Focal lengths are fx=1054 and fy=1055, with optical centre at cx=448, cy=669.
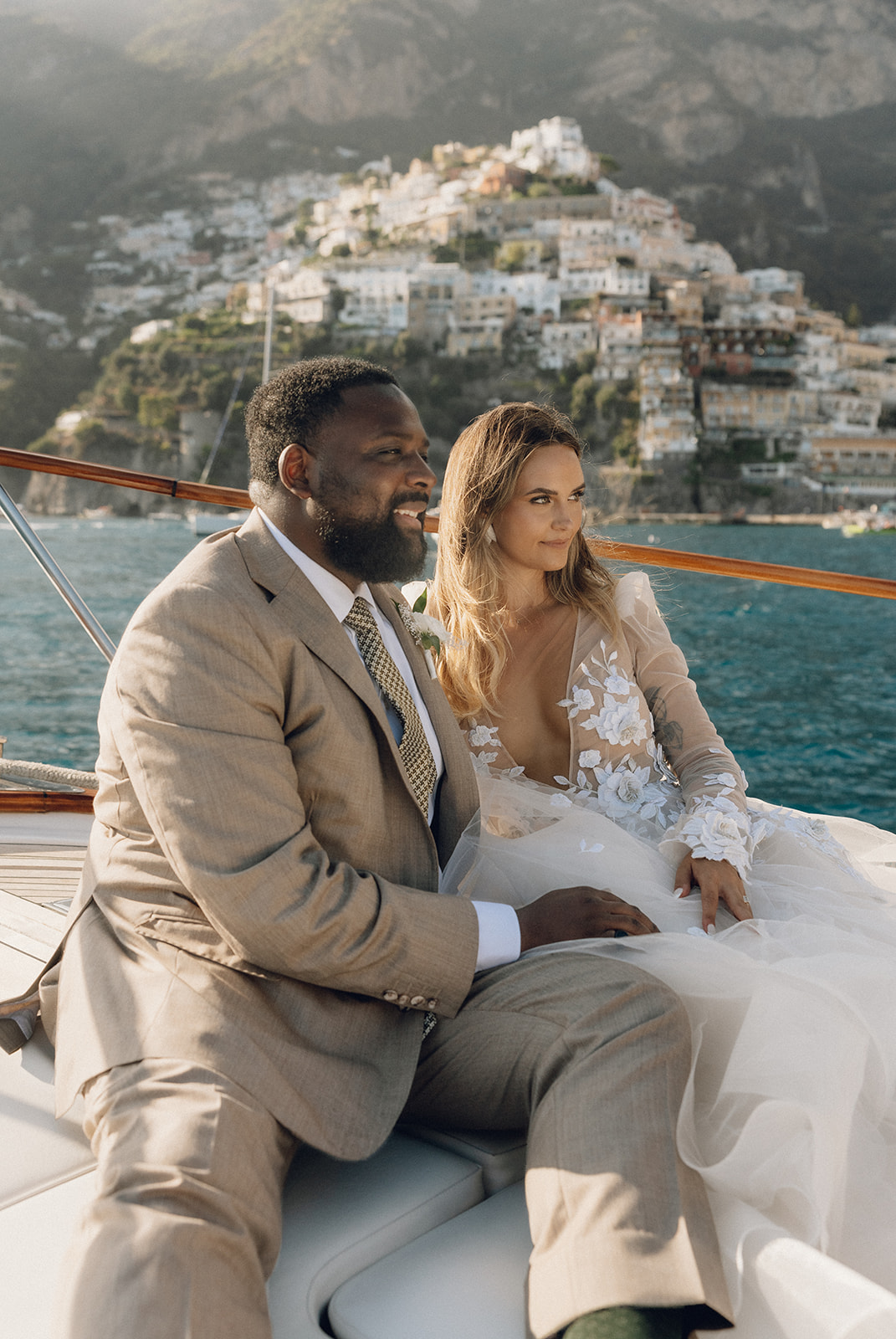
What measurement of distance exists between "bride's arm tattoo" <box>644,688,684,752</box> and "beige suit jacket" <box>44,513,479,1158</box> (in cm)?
76

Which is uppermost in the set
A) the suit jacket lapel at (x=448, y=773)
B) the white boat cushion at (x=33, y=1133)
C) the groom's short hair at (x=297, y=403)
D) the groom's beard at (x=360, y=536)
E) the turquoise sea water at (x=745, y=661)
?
the groom's short hair at (x=297, y=403)

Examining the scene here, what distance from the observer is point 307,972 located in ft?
3.96

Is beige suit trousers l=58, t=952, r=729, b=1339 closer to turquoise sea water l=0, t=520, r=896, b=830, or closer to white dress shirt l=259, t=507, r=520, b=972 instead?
white dress shirt l=259, t=507, r=520, b=972

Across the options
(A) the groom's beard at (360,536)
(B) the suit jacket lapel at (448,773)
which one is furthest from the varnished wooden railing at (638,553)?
(A) the groom's beard at (360,536)

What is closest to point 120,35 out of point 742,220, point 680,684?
point 742,220

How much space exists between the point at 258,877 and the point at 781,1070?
0.61 meters

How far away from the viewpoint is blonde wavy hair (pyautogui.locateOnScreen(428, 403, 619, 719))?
1.98 meters

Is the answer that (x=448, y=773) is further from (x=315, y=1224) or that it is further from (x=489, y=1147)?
(x=315, y=1224)

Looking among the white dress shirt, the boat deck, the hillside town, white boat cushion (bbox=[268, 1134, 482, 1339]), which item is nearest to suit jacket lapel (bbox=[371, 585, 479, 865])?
the white dress shirt

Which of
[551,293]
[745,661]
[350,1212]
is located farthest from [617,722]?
[551,293]

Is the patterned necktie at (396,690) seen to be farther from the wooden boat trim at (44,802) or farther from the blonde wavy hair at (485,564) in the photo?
the wooden boat trim at (44,802)

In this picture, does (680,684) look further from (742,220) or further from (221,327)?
(742,220)

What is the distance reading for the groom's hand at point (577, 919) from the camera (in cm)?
138

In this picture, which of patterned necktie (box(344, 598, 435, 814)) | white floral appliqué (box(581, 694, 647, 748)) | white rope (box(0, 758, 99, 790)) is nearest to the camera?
patterned necktie (box(344, 598, 435, 814))
